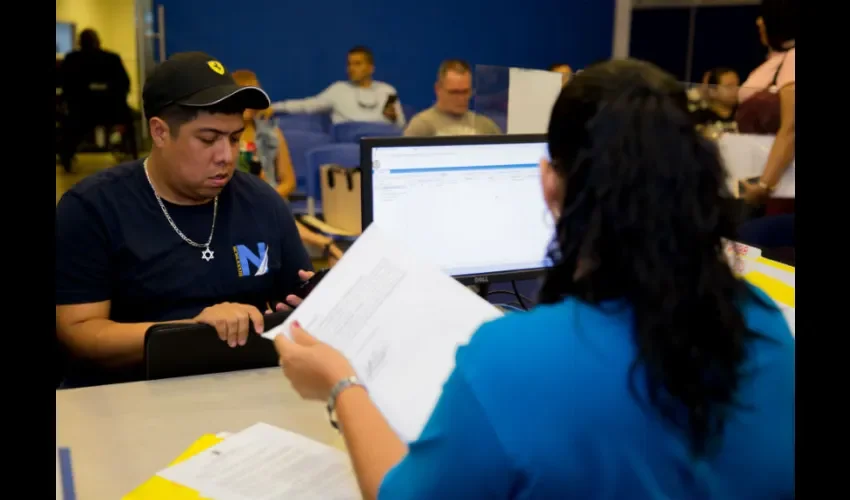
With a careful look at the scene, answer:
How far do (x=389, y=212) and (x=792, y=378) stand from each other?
95 cm

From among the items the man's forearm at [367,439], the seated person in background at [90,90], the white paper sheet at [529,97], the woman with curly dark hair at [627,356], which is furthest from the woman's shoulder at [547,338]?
the seated person in background at [90,90]

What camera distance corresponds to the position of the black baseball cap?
Result: 1.68m

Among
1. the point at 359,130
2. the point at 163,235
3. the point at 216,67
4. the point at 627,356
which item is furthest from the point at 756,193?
the point at 359,130

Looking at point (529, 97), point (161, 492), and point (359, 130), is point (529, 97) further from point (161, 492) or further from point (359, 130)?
point (359, 130)

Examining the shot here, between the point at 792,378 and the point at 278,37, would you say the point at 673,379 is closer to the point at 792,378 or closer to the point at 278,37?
Result: the point at 792,378

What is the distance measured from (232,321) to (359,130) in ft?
14.3

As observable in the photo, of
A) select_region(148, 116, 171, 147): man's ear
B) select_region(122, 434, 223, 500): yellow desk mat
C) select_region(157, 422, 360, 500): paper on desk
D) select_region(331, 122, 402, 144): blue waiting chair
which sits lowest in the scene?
select_region(122, 434, 223, 500): yellow desk mat

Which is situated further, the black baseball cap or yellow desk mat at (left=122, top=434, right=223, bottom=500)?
the black baseball cap

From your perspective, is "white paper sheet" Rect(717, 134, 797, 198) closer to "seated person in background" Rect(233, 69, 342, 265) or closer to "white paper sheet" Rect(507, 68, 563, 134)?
"white paper sheet" Rect(507, 68, 563, 134)

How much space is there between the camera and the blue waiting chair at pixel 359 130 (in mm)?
5586

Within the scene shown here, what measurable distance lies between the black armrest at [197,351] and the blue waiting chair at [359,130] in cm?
413

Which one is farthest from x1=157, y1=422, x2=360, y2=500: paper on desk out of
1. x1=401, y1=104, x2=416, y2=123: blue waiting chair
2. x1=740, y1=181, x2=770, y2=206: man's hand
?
x1=401, y1=104, x2=416, y2=123: blue waiting chair

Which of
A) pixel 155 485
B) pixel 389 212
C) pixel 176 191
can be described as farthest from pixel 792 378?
pixel 176 191

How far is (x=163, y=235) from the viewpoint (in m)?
1.71
